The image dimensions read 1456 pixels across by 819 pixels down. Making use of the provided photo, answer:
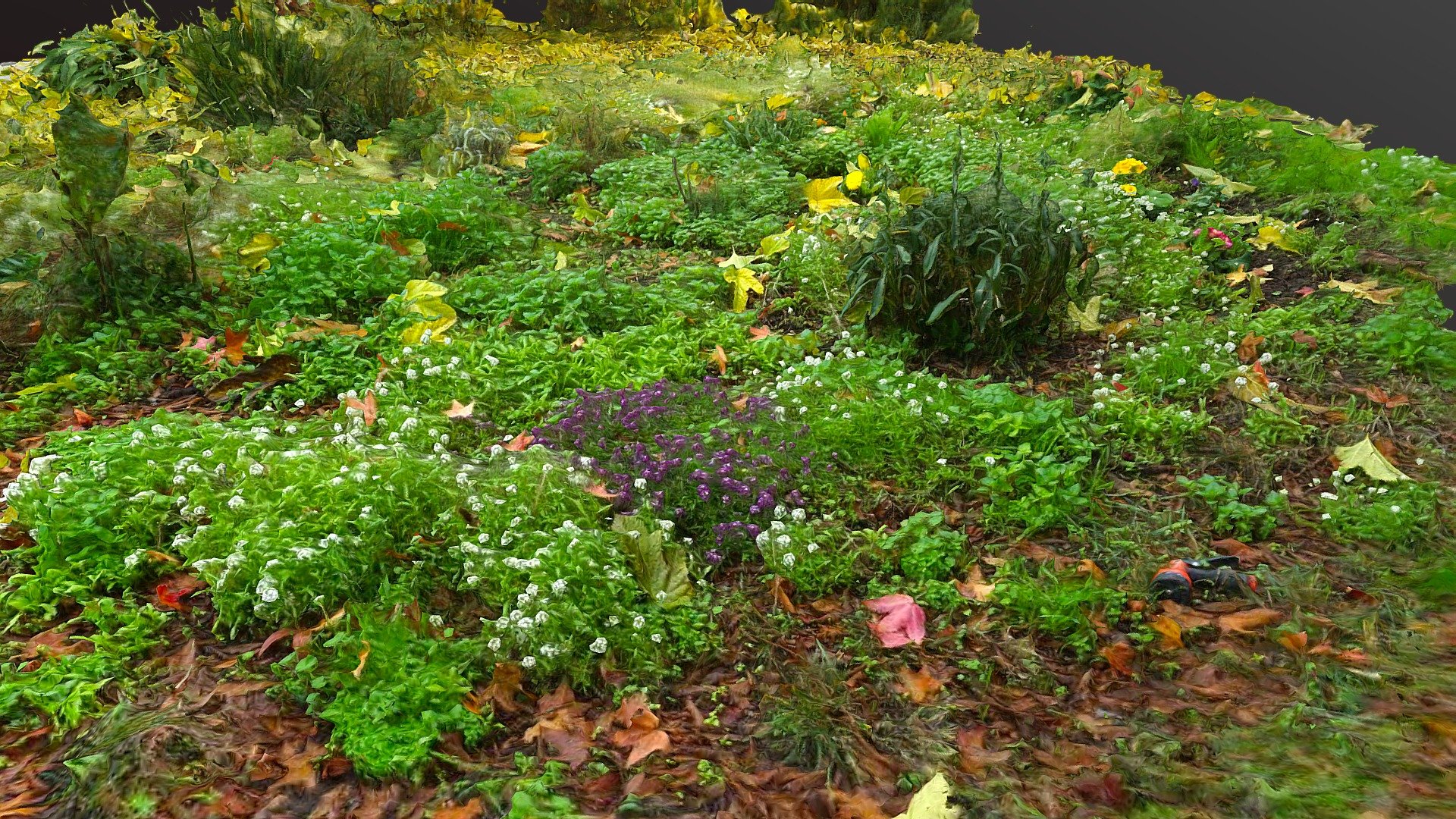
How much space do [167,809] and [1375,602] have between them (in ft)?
11.4

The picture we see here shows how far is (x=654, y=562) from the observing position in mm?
3090

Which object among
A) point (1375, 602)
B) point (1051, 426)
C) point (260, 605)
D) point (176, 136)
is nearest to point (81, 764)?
point (260, 605)

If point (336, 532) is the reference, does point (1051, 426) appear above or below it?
above

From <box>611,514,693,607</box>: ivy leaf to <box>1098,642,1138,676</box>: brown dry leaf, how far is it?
50.3 inches

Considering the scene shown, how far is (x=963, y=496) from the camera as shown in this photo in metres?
3.64

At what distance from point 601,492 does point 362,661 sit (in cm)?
96

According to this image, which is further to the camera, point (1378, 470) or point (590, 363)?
point (590, 363)

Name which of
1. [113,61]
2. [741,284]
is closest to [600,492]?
[741,284]

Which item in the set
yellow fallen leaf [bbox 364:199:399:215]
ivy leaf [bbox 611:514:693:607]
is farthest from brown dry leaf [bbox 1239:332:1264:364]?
yellow fallen leaf [bbox 364:199:399:215]

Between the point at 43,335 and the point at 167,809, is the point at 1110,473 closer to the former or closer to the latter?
the point at 167,809

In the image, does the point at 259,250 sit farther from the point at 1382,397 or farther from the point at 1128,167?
the point at 1382,397

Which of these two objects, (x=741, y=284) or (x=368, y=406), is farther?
(x=741, y=284)

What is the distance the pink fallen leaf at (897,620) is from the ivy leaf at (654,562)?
0.60m

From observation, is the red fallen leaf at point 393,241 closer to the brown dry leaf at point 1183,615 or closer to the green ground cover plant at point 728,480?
the green ground cover plant at point 728,480
